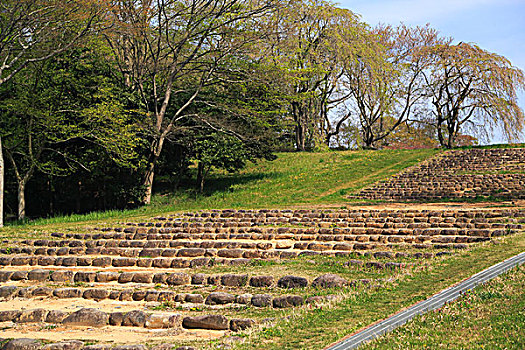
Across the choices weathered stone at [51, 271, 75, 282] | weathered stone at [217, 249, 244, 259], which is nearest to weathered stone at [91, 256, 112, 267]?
weathered stone at [51, 271, 75, 282]

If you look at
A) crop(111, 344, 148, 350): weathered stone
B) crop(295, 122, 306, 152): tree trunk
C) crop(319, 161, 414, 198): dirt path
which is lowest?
crop(111, 344, 148, 350): weathered stone

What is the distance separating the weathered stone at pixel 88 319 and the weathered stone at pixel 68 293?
1.73 m

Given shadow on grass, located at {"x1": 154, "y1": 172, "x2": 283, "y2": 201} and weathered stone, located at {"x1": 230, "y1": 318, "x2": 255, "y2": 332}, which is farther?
shadow on grass, located at {"x1": 154, "y1": 172, "x2": 283, "y2": 201}

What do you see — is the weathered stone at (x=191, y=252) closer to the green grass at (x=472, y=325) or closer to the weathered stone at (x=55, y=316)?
the weathered stone at (x=55, y=316)

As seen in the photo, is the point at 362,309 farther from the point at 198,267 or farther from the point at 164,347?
the point at 198,267

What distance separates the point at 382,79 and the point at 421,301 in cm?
3352

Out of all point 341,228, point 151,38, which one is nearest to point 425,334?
point 341,228

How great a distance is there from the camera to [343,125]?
50906 mm

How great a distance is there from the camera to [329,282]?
28.7 feet

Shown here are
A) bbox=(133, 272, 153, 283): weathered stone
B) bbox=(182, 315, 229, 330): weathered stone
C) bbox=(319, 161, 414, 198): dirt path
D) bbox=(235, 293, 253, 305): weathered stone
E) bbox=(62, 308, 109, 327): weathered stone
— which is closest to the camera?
bbox=(182, 315, 229, 330): weathered stone

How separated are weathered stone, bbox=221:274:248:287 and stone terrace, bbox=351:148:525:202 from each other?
1345cm

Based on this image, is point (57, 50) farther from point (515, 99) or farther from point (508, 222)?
point (515, 99)

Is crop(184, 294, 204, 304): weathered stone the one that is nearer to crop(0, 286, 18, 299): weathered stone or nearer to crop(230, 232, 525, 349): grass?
crop(230, 232, 525, 349): grass

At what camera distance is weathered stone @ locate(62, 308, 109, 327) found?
755cm
